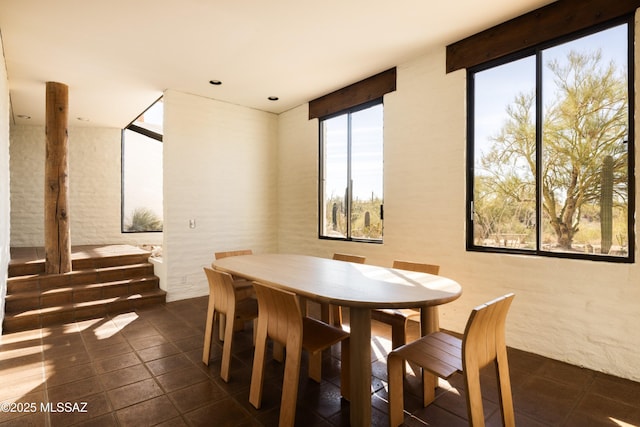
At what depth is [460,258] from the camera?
3.40 metres

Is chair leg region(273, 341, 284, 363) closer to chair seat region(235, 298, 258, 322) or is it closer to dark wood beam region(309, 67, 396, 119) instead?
chair seat region(235, 298, 258, 322)

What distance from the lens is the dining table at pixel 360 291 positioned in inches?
73.0

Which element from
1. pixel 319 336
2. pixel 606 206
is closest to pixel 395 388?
pixel 319 336

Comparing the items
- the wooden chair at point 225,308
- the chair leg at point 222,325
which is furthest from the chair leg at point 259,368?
the chair leg at point 222,325

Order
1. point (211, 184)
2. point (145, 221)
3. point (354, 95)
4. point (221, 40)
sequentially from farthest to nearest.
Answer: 1. point (145, 221)
2. point (211, 184)
3. point (354, 95)
4. point (221, 40)

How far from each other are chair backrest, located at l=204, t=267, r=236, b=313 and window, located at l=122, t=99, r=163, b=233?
206 inches

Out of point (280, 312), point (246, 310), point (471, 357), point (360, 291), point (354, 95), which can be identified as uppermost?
point (354, 95)

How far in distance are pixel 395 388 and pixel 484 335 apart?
0.59 metres

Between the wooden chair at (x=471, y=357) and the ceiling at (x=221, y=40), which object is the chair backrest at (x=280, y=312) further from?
the ceiling at (x=221, y=40)

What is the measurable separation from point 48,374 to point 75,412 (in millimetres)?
728

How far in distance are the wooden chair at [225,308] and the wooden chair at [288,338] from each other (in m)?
0.38

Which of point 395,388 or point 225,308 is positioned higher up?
point 225,308

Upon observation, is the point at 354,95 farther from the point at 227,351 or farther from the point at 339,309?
the point at 227,351

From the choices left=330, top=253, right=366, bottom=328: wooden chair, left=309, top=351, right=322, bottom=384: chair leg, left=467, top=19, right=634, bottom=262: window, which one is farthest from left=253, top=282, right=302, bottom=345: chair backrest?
left=467, top=19, right=634, bottom=262: window
